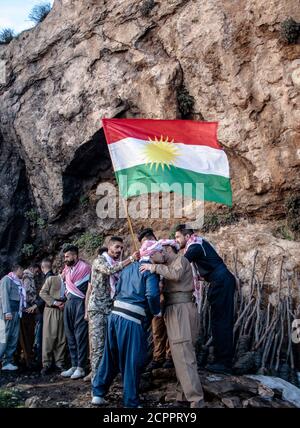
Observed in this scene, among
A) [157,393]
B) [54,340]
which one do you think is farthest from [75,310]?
[157,393]

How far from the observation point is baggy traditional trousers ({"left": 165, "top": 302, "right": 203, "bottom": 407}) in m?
6.04

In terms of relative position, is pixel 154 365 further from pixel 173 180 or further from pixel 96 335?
pixel 173 180

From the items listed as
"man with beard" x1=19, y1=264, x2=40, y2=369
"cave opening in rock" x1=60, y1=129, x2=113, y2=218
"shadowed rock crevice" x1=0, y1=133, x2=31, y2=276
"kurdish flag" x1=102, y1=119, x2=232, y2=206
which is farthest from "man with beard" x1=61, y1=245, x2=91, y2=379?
"shadowed rock crevice" x1=0, y1=133, x2=31, y2=276

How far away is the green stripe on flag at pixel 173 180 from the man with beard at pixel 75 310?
1.69 m

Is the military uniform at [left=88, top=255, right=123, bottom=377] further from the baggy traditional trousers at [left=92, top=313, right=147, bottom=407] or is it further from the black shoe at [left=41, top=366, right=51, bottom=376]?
the black shoe at [left=41, top=366, right=51, bottom=376]

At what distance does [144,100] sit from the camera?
11375 millimetres

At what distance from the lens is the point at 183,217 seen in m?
11.2

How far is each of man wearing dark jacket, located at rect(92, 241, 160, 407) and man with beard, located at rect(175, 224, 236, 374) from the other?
1.14 m

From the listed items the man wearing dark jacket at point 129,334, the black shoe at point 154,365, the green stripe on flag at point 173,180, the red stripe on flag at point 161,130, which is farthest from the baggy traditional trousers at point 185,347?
the red stripe on flag at point 161,130

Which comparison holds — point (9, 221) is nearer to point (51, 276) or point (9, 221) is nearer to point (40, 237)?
point (40, 237)

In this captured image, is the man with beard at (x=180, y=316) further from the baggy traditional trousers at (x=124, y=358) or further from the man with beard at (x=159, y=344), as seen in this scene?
the man with beard at (x=159, y=344)

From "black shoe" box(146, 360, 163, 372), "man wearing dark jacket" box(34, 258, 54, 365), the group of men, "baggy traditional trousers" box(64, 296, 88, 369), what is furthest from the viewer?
"man wearing dark jacket" box(34, 258, 54, 365)

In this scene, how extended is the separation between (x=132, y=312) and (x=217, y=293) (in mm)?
1522
